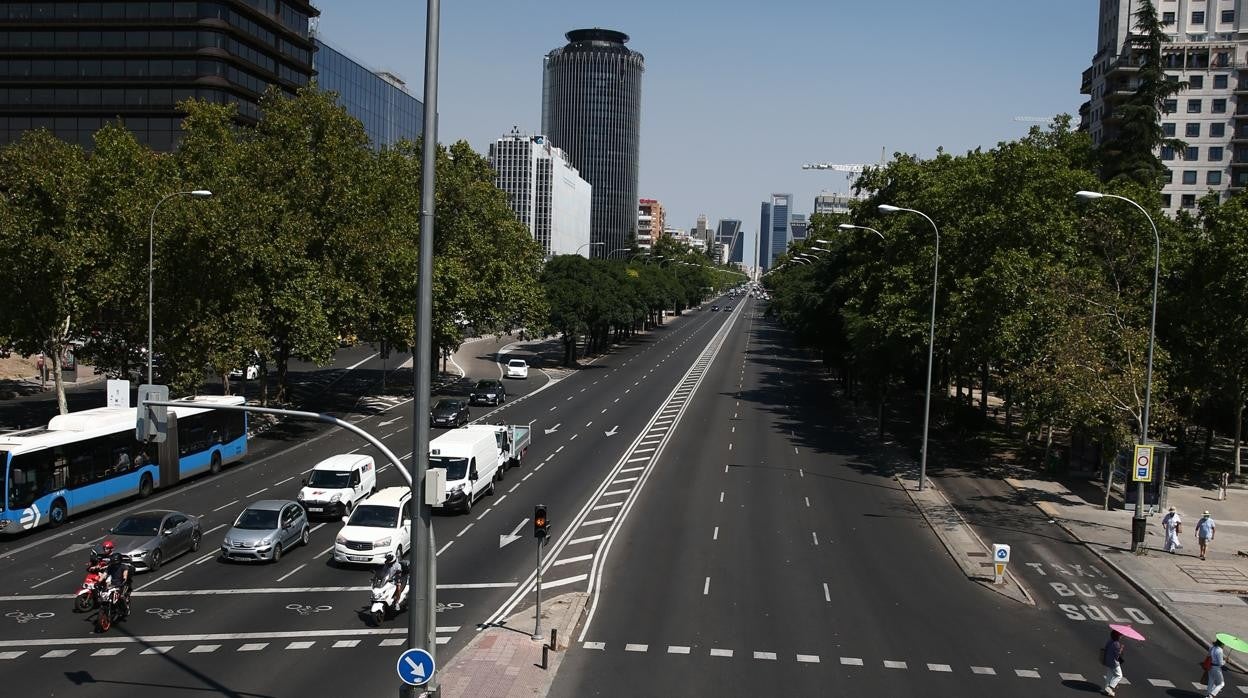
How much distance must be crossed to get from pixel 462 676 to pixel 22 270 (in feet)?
121

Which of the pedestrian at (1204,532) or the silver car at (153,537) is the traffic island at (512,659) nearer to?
the silver car at (153,537)

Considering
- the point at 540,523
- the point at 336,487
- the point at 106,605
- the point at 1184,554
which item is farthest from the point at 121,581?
the point at 1184,554

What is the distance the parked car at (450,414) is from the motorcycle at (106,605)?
29449mm

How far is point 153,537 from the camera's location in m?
26.1

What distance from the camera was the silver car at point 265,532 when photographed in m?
26.7

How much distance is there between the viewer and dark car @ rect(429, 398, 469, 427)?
51719 millimetres

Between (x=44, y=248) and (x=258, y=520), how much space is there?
24566 mm

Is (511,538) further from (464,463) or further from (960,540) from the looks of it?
(960,540)

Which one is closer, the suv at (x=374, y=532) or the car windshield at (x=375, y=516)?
the suv at (x=374, y=532)

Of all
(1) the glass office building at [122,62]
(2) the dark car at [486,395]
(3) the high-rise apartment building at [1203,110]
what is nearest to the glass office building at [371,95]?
(1) the glass office building at [122,62]

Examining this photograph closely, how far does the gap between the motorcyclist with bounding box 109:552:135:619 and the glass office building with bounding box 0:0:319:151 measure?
7442cm

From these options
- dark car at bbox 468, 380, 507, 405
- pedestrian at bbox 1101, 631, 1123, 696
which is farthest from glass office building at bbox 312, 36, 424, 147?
pedestrian at bbox 1101, 631, 1123, 696

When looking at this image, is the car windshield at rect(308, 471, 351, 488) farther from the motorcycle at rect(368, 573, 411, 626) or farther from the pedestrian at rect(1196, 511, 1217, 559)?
the pedestrian at rect(1196, 511, 1217, 559)

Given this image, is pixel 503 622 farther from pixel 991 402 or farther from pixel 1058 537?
pixel 991 402
